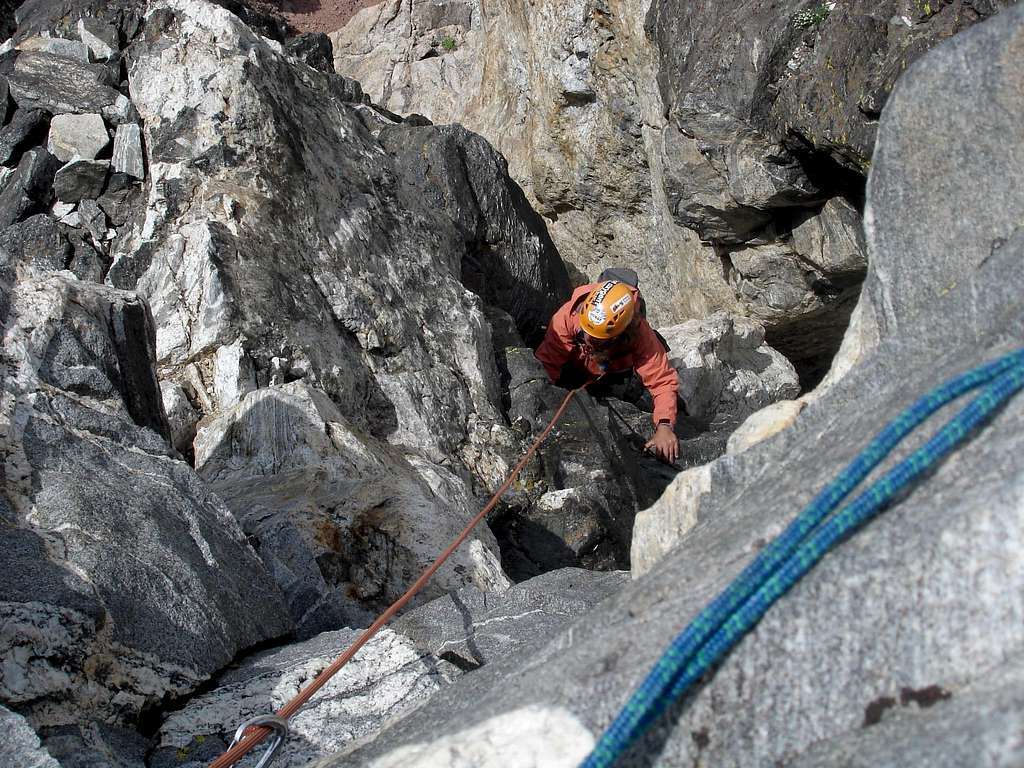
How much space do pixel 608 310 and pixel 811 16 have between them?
4.69 meters

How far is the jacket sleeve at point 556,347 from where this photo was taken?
8.69m

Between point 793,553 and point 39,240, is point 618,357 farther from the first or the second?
point 793,553

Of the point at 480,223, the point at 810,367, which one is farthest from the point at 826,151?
the point at 810,367

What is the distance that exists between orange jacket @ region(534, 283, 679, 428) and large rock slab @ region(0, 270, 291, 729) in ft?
15.1

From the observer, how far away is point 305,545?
197 inches

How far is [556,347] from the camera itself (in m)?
8.85

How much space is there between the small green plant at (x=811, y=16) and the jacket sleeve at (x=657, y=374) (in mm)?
4179

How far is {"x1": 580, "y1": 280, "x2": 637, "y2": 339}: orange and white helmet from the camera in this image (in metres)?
7.87

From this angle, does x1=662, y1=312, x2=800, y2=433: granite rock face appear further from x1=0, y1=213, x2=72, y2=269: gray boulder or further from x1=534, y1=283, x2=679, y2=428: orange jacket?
x1=0, y1=213, x2=72, y2=269: gray boulder

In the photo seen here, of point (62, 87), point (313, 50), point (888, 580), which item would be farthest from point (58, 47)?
point (888, 580)

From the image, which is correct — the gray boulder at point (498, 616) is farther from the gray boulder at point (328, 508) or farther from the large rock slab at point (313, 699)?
the gray boulder at point (328, 508)

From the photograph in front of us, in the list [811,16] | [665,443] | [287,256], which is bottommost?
[665,443]

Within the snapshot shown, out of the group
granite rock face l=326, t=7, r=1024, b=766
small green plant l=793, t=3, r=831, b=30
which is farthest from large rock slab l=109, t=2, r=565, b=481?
small green plant l=793, t=3, r=831, b=30

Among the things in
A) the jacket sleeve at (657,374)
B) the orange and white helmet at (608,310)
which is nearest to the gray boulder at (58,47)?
the orange and white helmet at (608,310)
